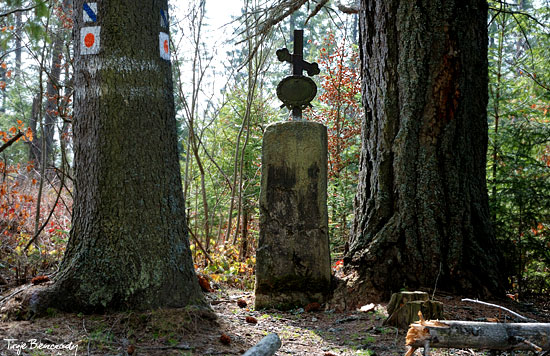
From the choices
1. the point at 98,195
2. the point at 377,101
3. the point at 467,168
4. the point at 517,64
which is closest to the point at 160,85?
the point at 98,195

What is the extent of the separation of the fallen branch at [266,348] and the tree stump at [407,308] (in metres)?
1.21

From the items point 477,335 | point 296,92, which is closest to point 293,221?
point 296,92

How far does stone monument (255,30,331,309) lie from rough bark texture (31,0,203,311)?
1185mm

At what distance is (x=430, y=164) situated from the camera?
3.92 m

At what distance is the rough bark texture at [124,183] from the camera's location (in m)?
2.93

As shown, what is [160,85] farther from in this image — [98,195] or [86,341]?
[86,341]

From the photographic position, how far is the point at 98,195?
9.89 feet

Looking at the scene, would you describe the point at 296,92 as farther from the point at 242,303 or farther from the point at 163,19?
the point at 242,303

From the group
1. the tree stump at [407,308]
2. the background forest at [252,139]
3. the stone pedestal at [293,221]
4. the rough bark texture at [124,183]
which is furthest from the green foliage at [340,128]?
the rough bark texture at [124,183]

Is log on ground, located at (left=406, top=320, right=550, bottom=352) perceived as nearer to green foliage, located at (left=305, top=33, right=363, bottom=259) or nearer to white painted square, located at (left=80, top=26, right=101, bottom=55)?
white painted square, located at (left=80, top=26, right=101, bottom=55)

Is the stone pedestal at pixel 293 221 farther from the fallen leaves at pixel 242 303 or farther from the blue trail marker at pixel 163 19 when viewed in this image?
the blue trail marker at pixel 163 19

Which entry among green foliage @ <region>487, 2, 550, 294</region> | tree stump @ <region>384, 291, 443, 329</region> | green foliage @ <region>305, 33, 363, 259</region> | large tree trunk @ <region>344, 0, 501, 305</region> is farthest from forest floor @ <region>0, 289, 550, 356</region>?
green foliage @ <region>305, 33, 363, 259</region>

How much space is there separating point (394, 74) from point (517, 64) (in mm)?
2908

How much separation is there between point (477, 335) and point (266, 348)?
105cm
